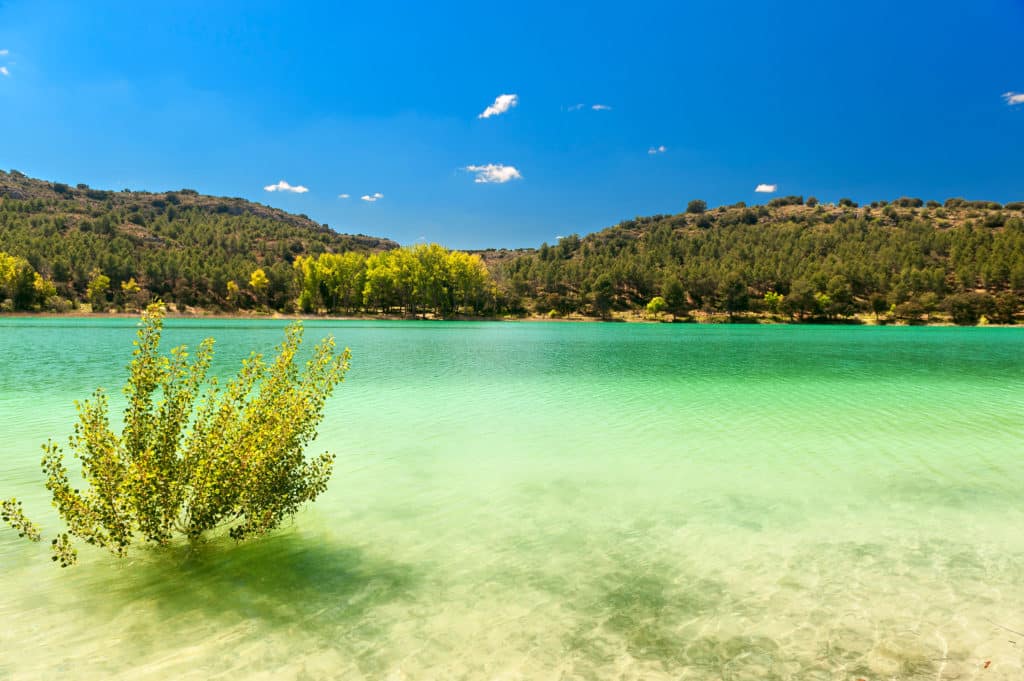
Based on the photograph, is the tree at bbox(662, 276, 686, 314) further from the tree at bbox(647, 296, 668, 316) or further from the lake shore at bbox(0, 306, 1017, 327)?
the lake shore at bbox(0, 306, 1017, 327)

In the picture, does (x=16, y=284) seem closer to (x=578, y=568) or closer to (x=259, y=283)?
(x=259, y=283)

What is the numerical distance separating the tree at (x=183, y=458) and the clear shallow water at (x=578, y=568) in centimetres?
61

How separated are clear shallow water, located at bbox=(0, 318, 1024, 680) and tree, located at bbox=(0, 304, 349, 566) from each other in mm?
609

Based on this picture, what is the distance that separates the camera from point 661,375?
28641mm

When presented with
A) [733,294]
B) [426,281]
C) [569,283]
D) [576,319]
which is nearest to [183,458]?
[426,281]

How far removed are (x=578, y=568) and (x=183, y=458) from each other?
18.0ft

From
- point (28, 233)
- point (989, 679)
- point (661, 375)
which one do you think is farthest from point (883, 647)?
point (28, 233)

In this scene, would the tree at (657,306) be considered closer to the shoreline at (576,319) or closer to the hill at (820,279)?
the hill at (820,279)

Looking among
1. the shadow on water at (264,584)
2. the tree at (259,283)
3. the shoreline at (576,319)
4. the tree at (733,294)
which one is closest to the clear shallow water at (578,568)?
the shadow on water at (264,584)

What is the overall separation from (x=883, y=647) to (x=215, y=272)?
583 feet

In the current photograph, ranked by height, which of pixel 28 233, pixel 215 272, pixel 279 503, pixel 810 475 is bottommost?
pixel 810 475

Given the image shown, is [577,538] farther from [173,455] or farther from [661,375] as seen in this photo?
[661,375]

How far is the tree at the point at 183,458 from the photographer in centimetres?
635

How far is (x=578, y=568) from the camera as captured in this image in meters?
7.11
